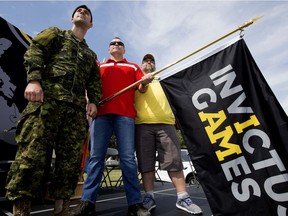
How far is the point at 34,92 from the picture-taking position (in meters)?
1.81

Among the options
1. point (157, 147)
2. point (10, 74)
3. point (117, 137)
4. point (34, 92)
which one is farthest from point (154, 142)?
point (10, 74)

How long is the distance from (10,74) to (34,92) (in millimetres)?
2473

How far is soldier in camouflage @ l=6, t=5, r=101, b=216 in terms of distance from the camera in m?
1.73

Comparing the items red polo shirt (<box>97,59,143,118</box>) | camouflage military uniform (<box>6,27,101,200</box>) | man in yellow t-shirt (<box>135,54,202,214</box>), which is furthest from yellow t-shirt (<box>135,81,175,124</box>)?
camouflage military uniform (<box>6,27,101,200</box>)

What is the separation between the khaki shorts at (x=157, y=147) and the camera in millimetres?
2895

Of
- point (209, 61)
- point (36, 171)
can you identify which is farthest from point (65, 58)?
point (209, 61)

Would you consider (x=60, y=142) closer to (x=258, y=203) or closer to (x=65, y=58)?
(x=65, y=58)

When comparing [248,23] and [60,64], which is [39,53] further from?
[248,23]

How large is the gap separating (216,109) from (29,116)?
1.48 m

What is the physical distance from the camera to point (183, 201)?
2.70m

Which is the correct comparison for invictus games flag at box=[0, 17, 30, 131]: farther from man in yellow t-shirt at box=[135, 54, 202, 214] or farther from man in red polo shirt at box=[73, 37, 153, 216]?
Answer: man in yellow t-shirt at box=[135, 54, 202, 214]

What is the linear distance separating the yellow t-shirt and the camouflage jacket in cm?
90

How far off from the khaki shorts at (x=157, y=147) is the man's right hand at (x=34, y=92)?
54.6 inches

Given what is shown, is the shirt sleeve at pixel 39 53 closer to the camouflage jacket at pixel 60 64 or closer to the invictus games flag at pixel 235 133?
the camouflage jacket at pixel 60 64
